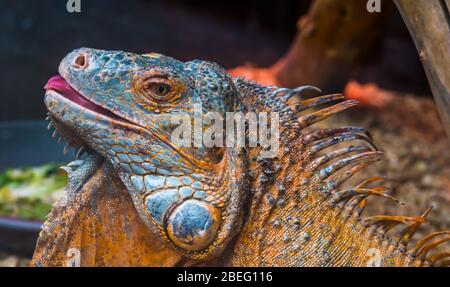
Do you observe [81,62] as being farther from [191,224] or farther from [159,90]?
[191,224]

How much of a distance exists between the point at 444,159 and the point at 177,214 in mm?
4677

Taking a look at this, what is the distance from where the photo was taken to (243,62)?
3301 millimetres

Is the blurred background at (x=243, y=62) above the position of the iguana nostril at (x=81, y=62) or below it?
above

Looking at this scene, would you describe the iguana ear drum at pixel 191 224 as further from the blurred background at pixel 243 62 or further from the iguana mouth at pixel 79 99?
the blurred background at pixel 243 62

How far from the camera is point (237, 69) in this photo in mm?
2914


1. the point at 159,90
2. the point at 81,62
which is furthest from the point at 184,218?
the point at 81,62

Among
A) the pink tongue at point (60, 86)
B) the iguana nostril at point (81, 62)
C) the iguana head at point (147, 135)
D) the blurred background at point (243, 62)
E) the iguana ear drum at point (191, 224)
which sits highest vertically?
the blurred background at point (243, 62)

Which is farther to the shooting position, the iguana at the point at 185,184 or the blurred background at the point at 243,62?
the blurred background at the point at 243,62

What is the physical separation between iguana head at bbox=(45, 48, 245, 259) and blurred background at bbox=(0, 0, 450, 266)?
0.27 metres

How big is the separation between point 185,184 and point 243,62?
4.57 ft

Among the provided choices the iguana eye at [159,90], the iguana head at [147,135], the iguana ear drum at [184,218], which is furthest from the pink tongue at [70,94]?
the iguana ear drum at [184,218]

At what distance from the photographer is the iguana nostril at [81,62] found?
210 centimetres
